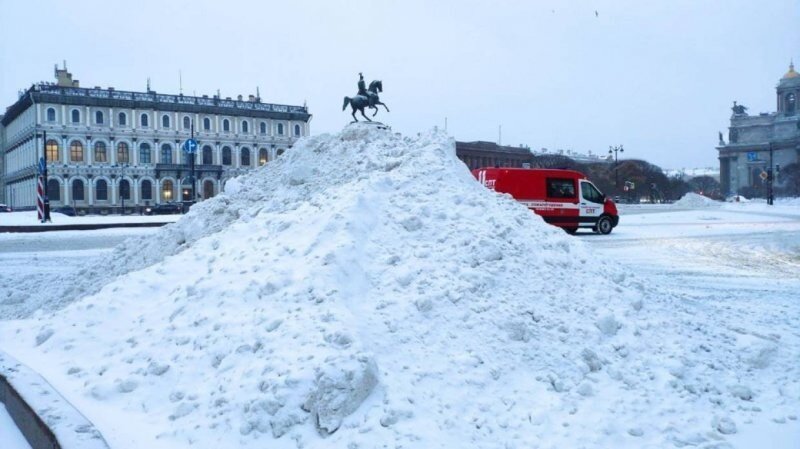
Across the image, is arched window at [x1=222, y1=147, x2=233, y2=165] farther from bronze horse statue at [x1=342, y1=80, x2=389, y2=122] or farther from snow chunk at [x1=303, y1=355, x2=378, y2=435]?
snow chunk at [x1=303, y1=355, x2=378, y2=435]

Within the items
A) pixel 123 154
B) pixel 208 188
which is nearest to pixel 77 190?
pixel 123 154

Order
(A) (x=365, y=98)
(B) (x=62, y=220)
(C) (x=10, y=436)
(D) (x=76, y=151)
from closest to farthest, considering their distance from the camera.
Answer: (C) (x=10, y=436) < (A) (x=365, y=98) < (B) (x=62, y=220) < (D) (x=76, y=151)

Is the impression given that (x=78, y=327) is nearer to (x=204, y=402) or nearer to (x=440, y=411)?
(x=204, y=402)

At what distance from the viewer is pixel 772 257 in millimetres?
15297

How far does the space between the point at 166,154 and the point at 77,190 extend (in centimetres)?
998

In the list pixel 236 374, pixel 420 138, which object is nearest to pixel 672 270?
pixel 420 138

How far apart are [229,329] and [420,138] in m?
5.24

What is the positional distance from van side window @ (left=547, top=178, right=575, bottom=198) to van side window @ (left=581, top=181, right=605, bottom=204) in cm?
55

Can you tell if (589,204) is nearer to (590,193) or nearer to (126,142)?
(590,193)

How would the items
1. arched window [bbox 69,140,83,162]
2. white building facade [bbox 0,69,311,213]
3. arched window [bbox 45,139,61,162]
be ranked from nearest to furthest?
arched window [bbox 45,139,61,162] < white building facade [bbox 0,69,311,213] < arched window [bbox 69,140,83,162]

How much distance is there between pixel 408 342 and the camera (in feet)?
16.5

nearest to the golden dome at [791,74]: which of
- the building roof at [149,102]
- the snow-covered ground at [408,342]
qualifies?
the building roof at [149,102]

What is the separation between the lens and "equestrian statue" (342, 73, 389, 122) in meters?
14.1

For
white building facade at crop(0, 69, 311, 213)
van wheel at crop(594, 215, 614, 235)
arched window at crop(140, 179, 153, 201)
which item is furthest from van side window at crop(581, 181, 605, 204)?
arched window at crop(140, 179, 153, 201)
